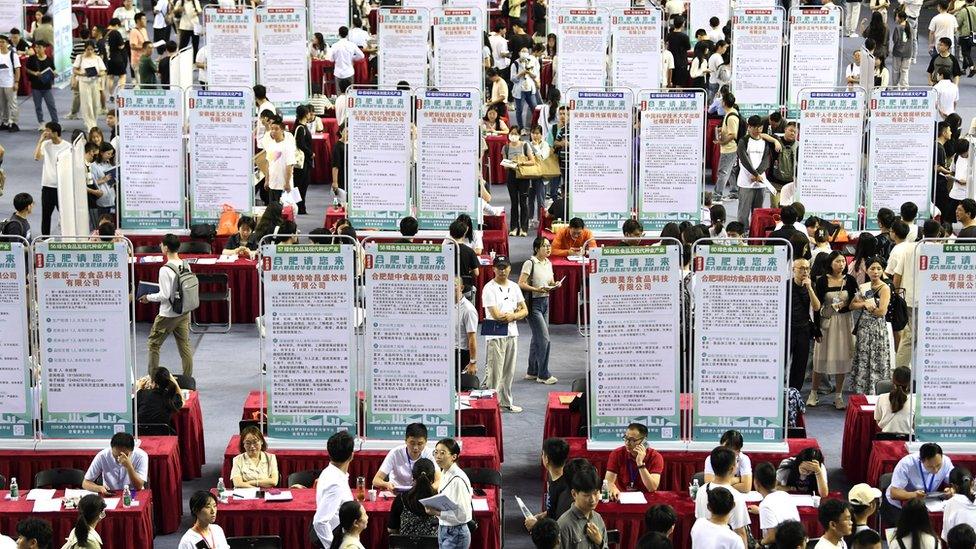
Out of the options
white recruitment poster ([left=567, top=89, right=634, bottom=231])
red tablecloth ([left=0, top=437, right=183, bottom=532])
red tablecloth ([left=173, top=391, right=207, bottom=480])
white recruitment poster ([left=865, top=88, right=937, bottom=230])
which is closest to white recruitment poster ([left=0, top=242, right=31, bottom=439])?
red tablecloth ([left=0, top=437, right=183, bottom=532])

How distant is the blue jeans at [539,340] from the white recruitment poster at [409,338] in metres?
3.14

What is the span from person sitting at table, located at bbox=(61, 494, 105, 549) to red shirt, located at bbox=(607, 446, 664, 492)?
392cm

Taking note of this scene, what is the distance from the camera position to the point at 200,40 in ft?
111

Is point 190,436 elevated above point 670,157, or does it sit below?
below

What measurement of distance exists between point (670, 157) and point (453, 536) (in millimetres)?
8899

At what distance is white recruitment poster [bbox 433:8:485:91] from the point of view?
2584 cm

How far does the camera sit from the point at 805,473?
1351 centimetres

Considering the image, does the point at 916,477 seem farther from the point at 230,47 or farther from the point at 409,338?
the point at 230,47

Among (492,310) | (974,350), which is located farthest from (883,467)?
(492,310)

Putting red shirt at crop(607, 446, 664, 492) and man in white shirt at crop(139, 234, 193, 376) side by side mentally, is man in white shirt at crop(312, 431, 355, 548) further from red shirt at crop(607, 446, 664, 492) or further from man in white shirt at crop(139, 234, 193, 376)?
man in white shirt at crop(139, 234, 193, 376)

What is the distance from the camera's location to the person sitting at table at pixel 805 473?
1341 centimetres

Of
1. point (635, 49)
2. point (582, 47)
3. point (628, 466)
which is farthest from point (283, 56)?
point (628, 466)

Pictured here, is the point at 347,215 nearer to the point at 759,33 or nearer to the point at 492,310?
the point at 492,310

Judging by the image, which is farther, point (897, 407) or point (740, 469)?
point (897, 407)
